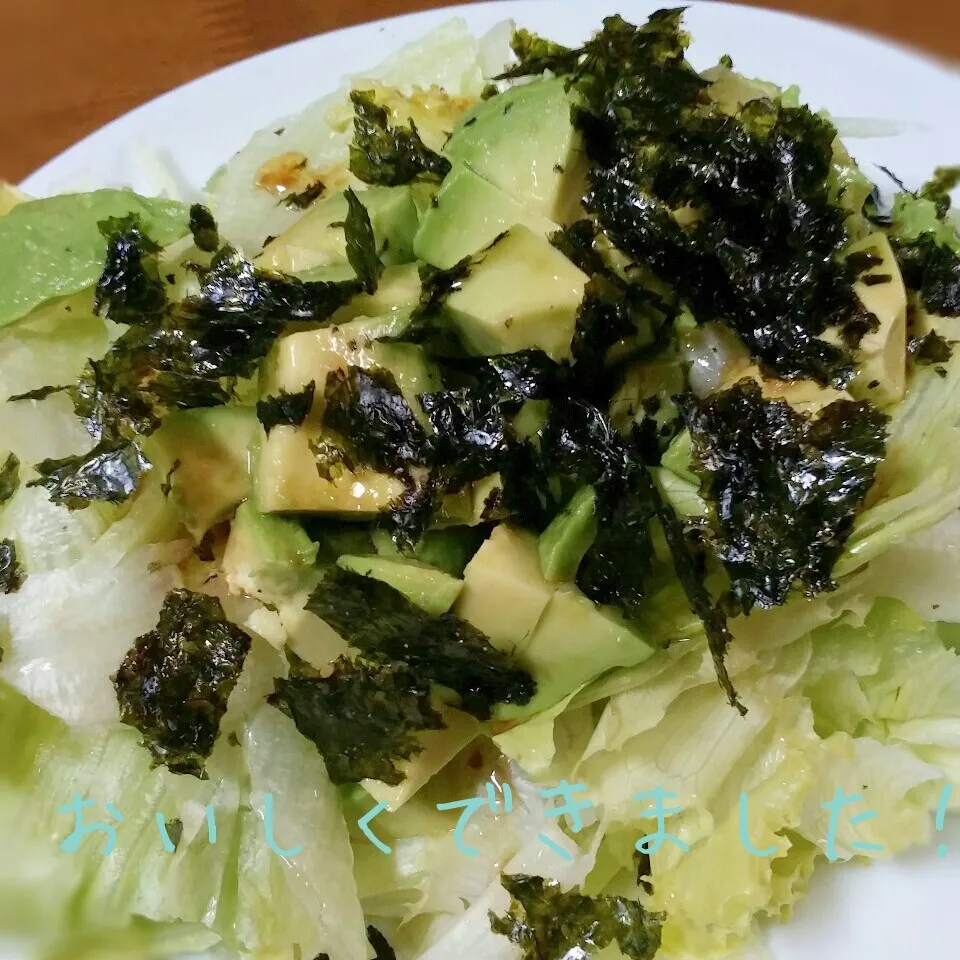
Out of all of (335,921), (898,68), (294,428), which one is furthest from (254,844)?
(898,68)

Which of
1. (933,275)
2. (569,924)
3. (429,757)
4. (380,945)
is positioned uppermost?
(933,275)

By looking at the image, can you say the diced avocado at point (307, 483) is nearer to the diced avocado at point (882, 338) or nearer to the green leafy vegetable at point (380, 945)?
the diced avocado at point (882, 338)

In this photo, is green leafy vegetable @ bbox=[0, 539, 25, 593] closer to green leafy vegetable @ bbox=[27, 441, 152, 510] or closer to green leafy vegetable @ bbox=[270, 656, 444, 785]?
green leafy vegetable @ bbox=[27, 441, 152, 510]

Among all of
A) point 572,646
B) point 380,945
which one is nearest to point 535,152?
point 572,646

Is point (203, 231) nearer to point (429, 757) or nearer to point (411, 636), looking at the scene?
point (411, 636)

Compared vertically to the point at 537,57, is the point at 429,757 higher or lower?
lower

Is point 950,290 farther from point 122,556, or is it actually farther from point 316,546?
point 122,556

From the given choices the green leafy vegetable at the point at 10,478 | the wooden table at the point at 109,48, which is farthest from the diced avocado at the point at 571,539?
the wooden table at the point at 109,48
